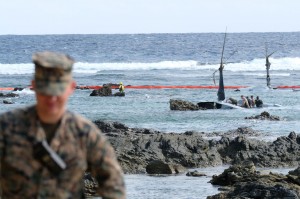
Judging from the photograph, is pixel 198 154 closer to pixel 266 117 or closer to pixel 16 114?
pixel 266 117

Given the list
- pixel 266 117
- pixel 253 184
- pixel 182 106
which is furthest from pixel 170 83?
pixel 253 184

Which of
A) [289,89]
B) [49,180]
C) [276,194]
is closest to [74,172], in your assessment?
[49,180]

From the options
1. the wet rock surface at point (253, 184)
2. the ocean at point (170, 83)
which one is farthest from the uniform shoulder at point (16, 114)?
the ocean at point (170, 83)

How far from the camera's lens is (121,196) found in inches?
180

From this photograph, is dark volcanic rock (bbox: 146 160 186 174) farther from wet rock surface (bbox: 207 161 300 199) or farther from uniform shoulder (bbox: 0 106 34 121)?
uniform shoulder (bbox: 0 106 34 121)

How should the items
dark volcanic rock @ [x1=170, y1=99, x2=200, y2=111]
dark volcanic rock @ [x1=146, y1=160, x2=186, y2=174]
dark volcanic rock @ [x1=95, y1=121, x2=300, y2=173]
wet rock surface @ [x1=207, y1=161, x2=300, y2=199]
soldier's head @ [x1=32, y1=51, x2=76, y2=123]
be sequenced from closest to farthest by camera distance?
soldier's head @ [x1=32, y1=51, x2=76, y2=123]
wet rock surface @ [x1=207, y1=161, x2=300, y2=199]
dark volcanic rock @ [x1=146, y1=160, x2=186, y2=174]
dark volcanic rock @ [x1=95, y1=121, x2=300, y2=173]
dark volcanic rock @ [x1=170, y1=99, x2=200, y2=111]

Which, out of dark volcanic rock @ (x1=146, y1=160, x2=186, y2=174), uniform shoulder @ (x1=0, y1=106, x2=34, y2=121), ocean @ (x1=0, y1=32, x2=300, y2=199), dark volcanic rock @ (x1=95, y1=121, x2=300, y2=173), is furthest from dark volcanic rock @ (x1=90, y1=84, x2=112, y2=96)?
uniform shoulder @ (x1=0, y1=106, x2=34, y2=121)

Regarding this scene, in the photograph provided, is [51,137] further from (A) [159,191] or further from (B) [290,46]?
(B) [290,46]

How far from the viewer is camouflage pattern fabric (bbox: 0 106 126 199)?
458cm

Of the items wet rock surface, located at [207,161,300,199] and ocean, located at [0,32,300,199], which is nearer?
wet rock surface, located at [207,161,300,199]

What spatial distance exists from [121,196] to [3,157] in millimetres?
593

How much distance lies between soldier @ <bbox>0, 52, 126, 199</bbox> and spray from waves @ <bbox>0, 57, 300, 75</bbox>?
7225 cm

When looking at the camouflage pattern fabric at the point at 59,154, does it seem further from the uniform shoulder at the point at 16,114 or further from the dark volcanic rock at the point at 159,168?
the dark volcanic rock at the point at 159,168

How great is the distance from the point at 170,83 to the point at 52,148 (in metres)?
58.6
